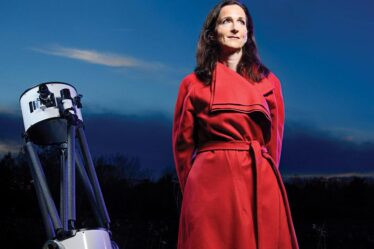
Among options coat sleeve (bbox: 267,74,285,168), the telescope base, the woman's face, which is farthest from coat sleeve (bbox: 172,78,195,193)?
the telescope base

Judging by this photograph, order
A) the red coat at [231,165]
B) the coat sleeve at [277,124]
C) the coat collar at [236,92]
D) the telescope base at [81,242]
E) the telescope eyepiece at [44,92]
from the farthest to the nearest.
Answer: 1. the telescope eyepiece at [44,92]
2. the telescope base at [81,242]
3. the coat sleeve at [277,124]
4. the coat collar at [236,92]
5. the red coat at [231,165]

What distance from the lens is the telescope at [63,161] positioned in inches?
126

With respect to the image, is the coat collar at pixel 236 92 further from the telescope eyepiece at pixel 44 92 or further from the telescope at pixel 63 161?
the telescope eyepiece at pixel 44 92

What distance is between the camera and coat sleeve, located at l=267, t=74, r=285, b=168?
8.37ft

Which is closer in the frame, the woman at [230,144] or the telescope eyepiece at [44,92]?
the woman at [230,144]

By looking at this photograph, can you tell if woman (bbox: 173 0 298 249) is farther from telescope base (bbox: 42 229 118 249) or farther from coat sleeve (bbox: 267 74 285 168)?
telescope base (bbox: 42 229 118 249)

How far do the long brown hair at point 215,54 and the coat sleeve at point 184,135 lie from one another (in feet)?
0.38

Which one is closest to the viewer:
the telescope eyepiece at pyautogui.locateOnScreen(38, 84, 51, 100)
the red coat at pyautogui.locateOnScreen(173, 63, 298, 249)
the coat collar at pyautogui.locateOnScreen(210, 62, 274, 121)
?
the red coat at pyautogui.locateOnScreen(173, 63, 298, 249)

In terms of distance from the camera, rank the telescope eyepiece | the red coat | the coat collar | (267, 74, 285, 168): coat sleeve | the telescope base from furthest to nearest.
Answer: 1. the telescope eyepiece
2. the telescope base
3. (267, 74, 285, 168): coat sleeve
4. the coat collar
5. the red coat

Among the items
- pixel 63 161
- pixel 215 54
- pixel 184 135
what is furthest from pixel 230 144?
pixel 63 161

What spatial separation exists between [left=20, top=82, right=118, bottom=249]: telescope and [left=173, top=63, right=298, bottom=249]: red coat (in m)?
0.96

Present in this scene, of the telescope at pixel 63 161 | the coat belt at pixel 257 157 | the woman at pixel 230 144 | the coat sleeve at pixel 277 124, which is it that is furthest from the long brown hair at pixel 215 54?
the telescope at pixel 63 161

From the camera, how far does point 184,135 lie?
8.29ft

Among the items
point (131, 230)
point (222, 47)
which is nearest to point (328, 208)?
point (131, 230)
